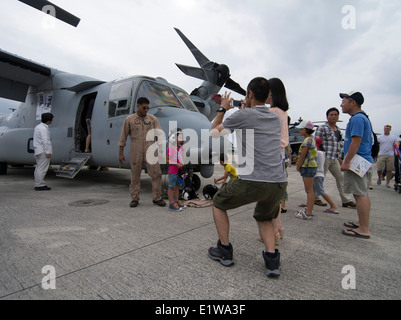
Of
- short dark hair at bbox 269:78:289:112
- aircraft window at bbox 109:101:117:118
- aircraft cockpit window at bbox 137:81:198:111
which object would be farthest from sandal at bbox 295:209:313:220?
aircraft window at bbox 109:101:117:118

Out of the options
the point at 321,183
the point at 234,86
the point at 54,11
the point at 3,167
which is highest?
the point at 234,86

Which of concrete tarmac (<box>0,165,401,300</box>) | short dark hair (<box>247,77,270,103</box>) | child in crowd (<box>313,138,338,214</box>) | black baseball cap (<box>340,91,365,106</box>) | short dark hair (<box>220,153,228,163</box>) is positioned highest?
black baseball cap (<box>340,91,365,106</box>)

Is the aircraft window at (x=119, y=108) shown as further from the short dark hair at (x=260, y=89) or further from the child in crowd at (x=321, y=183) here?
the child in crowd at (x=321, y=183)

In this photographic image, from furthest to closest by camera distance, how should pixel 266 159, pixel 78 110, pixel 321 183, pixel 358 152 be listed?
pixel 78 110
pixel 321 183
pixel 358 152
pixel 266 159

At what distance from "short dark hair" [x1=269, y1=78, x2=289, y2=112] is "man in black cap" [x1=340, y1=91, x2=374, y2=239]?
1.09 meters

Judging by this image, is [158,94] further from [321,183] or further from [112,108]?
[321,183]

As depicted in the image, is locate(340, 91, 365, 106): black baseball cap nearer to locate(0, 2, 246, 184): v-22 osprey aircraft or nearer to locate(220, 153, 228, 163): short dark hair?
locate(220, 153, 228, 163): short dark hair

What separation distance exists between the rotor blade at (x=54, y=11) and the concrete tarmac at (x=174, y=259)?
346 cm

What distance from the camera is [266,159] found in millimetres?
1787

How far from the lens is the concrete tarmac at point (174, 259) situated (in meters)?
1.54

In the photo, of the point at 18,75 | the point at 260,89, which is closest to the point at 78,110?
the point at 18,75

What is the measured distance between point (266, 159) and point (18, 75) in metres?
8.49

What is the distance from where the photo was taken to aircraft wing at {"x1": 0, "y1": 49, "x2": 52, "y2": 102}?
631cm

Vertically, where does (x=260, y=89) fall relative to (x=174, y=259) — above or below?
above
